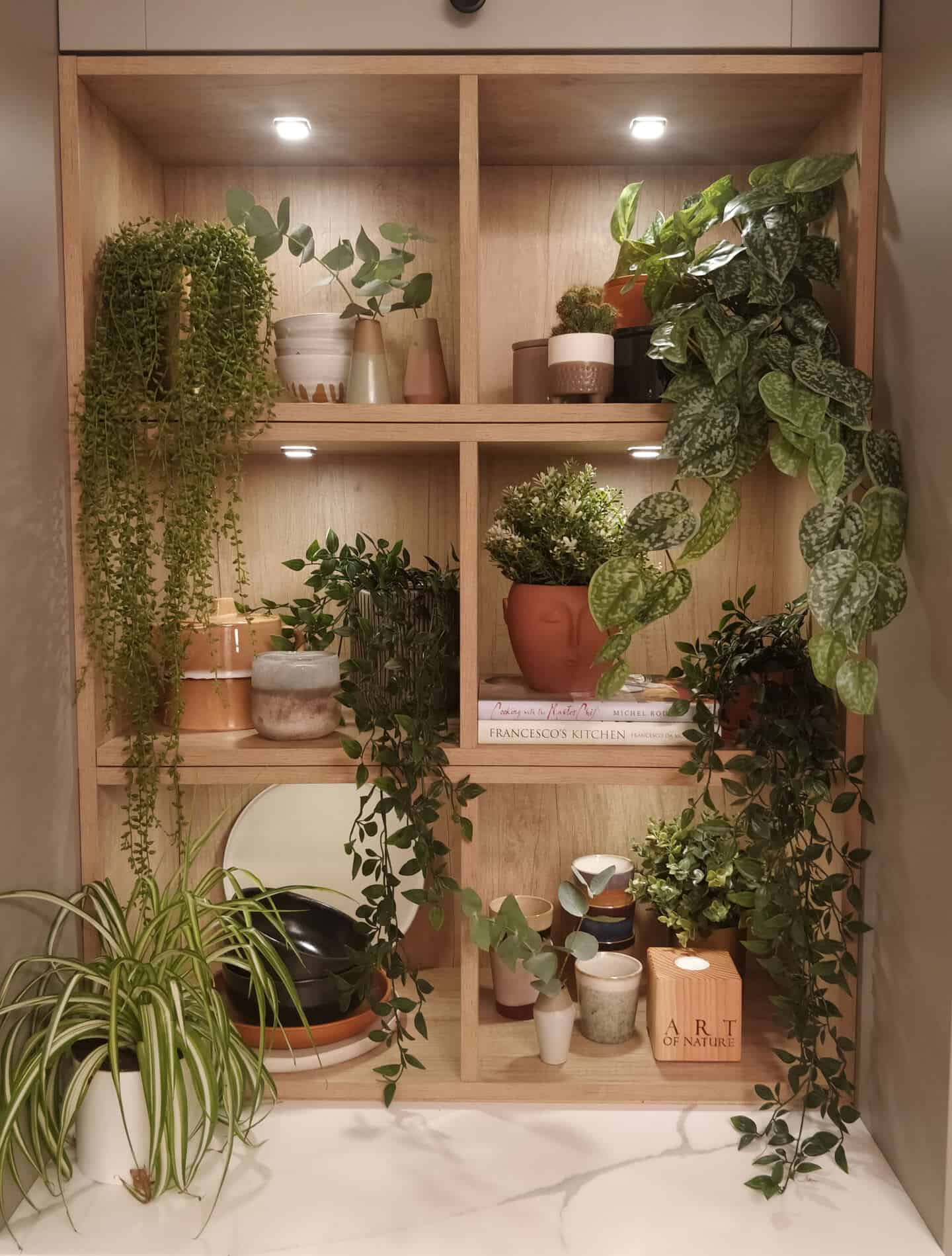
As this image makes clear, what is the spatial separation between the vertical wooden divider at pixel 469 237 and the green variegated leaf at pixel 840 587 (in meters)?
Result: 0.54

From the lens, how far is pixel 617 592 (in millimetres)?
1380

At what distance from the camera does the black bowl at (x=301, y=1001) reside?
60.7 inches

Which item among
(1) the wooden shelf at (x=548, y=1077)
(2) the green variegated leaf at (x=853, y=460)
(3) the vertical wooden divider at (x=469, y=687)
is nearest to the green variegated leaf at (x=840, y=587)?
(2) the green variegated leaf at (x=853, y=460)

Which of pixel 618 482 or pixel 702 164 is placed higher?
pixel 702 164

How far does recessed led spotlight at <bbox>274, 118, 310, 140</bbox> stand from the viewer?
5.08 ft

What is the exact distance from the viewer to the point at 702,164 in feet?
5.74

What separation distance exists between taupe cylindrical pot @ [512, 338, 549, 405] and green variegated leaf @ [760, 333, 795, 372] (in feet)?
1.24

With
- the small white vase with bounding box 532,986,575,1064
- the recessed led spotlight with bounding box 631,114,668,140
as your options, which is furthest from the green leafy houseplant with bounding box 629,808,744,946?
the recessed led spotlight with bounding box 631,114,668,140

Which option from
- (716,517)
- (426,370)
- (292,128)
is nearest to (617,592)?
(716,517)

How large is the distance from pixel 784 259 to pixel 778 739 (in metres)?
0.65

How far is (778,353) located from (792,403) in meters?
0.09

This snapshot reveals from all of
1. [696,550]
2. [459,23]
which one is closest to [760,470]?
[696,550]

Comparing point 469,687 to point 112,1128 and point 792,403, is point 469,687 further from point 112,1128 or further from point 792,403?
point 112,1128

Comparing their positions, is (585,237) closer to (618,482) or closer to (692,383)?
(618,482)
